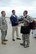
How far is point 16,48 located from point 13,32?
1250mm

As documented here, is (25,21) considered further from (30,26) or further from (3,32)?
(3,32)

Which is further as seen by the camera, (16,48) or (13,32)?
(13,32)

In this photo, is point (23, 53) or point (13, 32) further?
point (13, 32)

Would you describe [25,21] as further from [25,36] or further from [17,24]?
[17,24]

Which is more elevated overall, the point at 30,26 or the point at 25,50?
the point at 30,26

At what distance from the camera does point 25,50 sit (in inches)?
209

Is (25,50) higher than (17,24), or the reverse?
(17,24)

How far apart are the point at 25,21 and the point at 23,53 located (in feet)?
3.72

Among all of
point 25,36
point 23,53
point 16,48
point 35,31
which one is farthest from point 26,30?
point 35,31

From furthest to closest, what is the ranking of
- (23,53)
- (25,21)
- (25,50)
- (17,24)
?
1. (17,24)
2. (25,21)
3. (25,50)
4. (23,53)

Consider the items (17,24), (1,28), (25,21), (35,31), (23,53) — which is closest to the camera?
(23,53)

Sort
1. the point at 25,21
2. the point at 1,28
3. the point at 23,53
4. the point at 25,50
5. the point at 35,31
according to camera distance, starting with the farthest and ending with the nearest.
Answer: the point at 35,31 < the point at 1,28 < the point at 25,21 < the point at 25,50 < the point at 23,53

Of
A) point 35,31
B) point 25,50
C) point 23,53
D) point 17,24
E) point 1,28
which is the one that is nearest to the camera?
point 23,53

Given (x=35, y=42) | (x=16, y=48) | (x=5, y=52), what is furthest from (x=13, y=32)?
(x=5, y=52)
